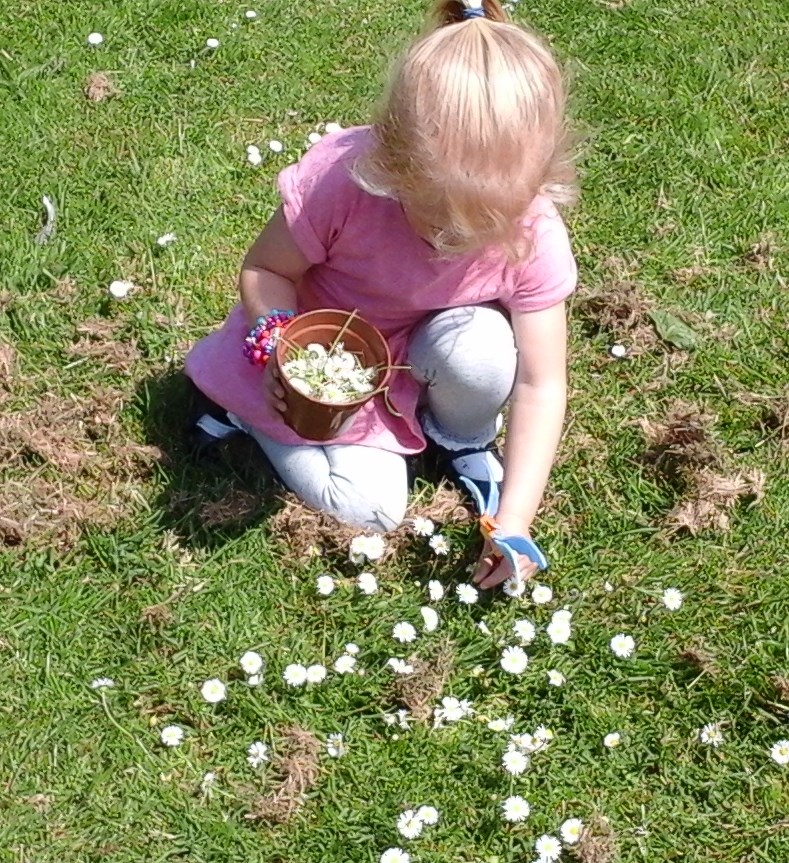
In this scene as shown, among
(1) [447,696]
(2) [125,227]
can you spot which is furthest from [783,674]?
(2) [125,227]

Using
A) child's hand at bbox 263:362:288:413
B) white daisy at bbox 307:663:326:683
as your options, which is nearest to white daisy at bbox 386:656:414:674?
white daisy at bbox 307:663:326:683

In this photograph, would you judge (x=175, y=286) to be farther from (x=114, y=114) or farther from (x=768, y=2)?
(x=768, y=2)

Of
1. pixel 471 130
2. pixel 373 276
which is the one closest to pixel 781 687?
pixel 373 276

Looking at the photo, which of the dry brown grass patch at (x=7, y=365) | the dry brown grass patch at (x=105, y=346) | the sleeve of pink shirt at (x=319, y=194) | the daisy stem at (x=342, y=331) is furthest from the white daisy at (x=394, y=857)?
the dry brown grass patch at (x=7, y=365)

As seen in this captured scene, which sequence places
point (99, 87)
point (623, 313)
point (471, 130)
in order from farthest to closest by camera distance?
point (99, 87), point (623, 313), point (471, 130)

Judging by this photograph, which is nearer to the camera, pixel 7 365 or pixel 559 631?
pixel 559 631

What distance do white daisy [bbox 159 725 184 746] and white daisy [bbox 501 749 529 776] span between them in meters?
0.68

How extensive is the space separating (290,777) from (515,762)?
463mm

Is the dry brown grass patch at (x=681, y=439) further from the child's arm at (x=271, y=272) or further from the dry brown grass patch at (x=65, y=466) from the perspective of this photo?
the dry brown grass patch at (x=65, y=466)

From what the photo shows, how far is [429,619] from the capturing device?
2617 millimetres

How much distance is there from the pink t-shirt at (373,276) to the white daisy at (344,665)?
1.73 feet

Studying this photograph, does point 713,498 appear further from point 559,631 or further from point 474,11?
point 474,11

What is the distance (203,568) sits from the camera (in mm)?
2697

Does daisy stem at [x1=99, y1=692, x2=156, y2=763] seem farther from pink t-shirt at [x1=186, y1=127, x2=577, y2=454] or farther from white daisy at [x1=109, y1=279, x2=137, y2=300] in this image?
white daisy at [x1=109, y1=279, x2=137, y2=300]
